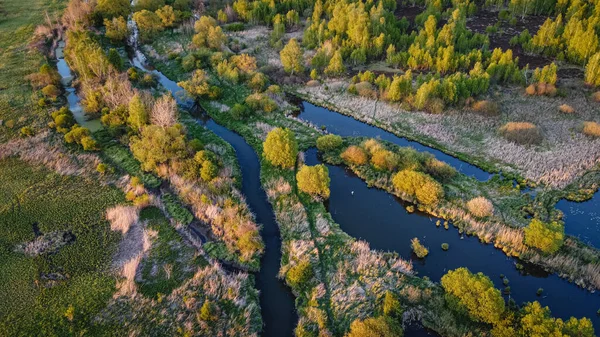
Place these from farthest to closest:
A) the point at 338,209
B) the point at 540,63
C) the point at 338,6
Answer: the point at 338,6 < the point at 540,63 < the point at 338,209

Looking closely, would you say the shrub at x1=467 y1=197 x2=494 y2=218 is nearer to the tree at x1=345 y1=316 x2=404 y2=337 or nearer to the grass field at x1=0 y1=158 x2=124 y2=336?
the tree at x1=345 y1=316 x2=404 y2=337

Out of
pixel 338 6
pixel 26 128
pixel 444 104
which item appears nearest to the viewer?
pixel 26 128

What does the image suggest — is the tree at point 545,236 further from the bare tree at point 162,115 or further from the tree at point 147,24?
the tree at point 147,24

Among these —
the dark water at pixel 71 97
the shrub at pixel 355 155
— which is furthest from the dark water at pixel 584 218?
the dark water at pixel 71 97

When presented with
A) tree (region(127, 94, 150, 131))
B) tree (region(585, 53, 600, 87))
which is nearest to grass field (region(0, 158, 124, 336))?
tree (region(127, 94, 150, 131))

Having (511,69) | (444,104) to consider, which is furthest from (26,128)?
(511,69)

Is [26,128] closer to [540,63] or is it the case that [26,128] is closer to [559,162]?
[559,162]

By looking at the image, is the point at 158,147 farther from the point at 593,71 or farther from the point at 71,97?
the point at 593,71

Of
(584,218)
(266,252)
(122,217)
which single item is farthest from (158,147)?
(584,218)
